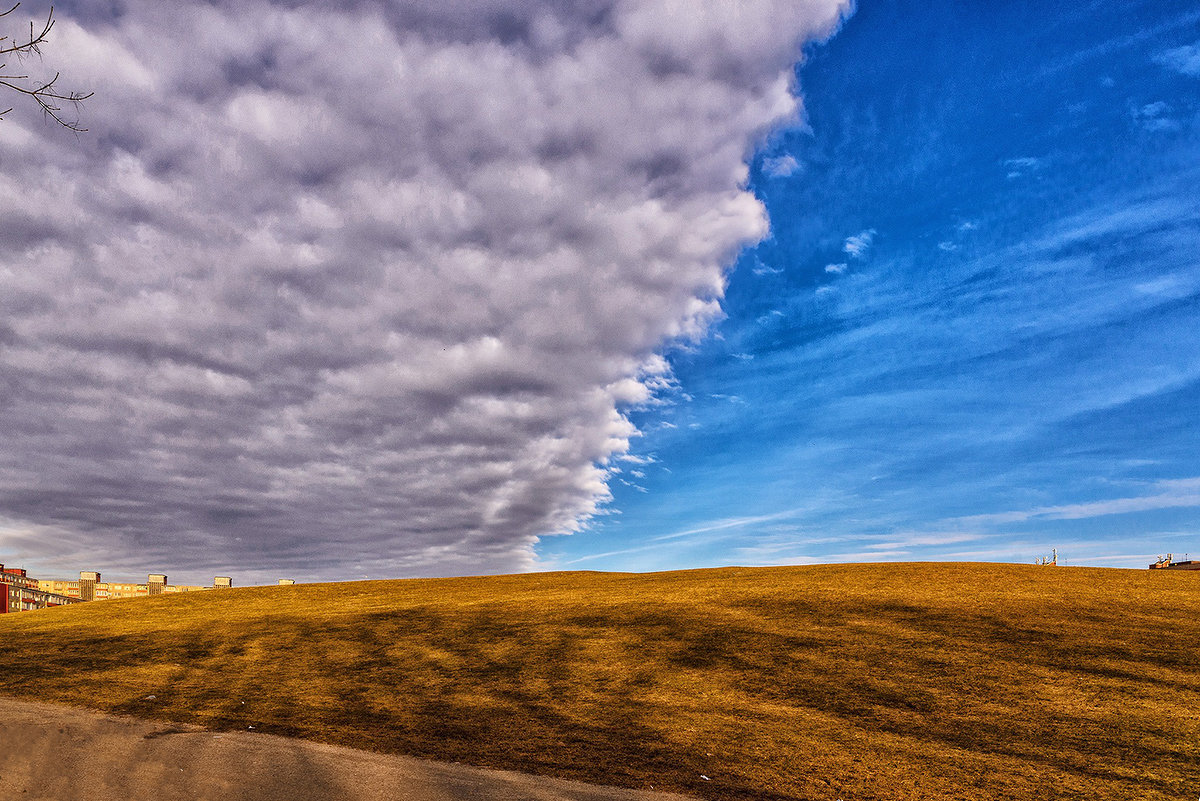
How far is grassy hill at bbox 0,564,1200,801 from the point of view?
31.5 feet

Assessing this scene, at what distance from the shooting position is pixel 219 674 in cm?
1611

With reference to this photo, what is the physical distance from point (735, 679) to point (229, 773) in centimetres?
929

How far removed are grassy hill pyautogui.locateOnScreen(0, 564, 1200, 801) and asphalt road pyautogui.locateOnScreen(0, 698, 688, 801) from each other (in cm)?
76

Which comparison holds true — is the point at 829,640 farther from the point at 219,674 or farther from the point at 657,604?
the point at 219,674

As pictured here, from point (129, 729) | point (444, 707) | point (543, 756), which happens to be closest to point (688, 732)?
point (543, 756)

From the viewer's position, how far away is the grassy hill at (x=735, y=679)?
9602 mm

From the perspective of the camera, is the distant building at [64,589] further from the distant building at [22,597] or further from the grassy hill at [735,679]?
the grassy hill at [735,679]

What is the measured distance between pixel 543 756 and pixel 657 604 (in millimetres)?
11705

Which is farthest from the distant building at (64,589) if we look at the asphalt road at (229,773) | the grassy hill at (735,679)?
the asphalt road at (229,773)

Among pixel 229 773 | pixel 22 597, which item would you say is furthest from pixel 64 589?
pixel 229 773

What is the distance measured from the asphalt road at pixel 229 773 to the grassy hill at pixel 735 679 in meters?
0.76

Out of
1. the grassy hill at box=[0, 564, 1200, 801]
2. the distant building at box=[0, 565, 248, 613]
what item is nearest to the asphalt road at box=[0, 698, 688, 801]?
the grassy hill at box=[0, 564, 1200, 801]

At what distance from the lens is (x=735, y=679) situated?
547 inches

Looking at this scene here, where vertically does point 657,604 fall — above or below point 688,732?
above
